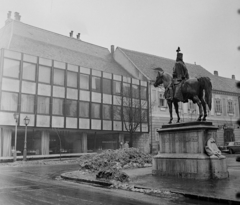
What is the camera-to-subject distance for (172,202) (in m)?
7.00

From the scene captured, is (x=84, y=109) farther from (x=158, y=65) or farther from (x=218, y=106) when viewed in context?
(x=218, y=106)

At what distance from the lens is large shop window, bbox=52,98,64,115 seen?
32.0 m

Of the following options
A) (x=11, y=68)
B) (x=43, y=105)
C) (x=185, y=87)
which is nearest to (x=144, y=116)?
(x=43, y=105)

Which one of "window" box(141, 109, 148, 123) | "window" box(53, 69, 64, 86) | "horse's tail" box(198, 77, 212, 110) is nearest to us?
"horse's tail" box(198, 77, 212, 110)

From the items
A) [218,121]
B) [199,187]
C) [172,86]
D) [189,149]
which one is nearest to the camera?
[199,187]

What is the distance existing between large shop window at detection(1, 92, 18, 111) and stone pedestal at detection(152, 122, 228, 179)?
20.8m

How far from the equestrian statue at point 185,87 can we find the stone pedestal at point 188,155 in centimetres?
107

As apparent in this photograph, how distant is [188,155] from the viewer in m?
11.1

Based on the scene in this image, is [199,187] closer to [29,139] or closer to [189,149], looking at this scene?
[189,149]

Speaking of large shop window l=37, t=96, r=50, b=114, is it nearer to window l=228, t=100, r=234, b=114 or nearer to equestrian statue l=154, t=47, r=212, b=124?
equestrian statue l=154, t=47, r=212, b=124

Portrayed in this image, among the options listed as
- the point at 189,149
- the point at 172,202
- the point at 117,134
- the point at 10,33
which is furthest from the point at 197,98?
the point at 10,33

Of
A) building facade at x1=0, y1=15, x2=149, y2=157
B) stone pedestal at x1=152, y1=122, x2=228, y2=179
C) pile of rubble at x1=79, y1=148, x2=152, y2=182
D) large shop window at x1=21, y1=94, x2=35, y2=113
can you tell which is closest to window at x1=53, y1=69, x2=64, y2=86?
building facade at x1=0, y1=15, x2=149, y2=157

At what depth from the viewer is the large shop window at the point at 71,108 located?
33125mm

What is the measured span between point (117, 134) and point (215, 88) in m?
21.2
